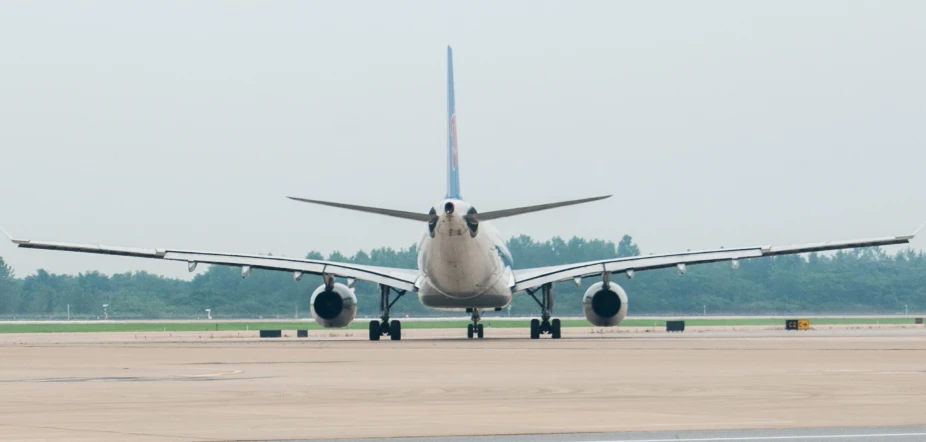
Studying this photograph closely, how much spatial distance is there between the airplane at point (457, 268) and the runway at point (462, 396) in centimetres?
1325

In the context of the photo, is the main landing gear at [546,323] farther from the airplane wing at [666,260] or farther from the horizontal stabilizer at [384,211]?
the horizontal stabilizer at [384,211]

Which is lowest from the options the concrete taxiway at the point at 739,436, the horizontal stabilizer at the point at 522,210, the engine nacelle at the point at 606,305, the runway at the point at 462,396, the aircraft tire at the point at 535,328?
the concrete taxiway at the point at 739,436

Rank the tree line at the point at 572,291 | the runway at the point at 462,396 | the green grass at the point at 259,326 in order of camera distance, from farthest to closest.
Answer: the tree line at the point at 572,291
the green grass at the point at 259,326
the runway at the point at 462,396

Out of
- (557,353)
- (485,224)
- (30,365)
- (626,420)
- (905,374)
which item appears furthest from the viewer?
(485,224)

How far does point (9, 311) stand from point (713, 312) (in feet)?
233

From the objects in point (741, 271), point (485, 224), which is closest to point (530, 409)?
point (485, 224)

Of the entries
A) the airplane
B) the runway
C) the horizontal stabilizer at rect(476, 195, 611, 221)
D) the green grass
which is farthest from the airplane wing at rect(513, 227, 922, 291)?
the green grass

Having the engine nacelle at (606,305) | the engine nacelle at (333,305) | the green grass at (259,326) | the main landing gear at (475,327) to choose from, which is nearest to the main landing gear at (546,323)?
the engine nacelle at (606,305)

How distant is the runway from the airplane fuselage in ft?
39.8

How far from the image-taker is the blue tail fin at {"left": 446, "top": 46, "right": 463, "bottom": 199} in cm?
5597

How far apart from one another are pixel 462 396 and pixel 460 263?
93.3 ft

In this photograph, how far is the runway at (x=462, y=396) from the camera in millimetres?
16422

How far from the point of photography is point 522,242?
129500 millimetres

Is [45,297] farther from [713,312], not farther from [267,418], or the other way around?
[267,418]
